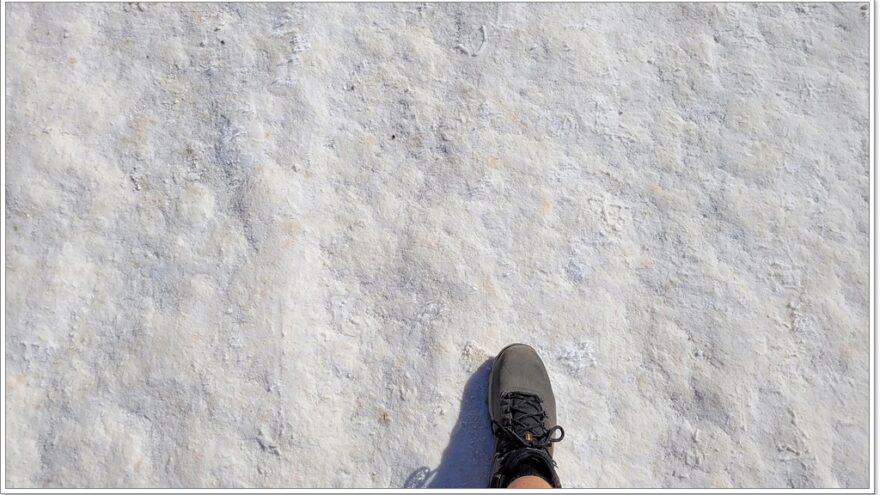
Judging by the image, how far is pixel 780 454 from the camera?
213 centimetres

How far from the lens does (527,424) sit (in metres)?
2.17

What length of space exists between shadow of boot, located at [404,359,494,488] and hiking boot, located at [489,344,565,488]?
0.04 m

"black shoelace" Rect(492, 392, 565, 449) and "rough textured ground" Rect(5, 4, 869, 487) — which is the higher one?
"rough textured ground" Rect(5, 4, 869, 487)

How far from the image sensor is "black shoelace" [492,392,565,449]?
2.12 m

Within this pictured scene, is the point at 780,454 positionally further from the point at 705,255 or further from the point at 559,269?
the point at 559,269

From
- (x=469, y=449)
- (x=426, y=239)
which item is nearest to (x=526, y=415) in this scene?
(x=469, y=449)

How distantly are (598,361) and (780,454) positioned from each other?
691 mm

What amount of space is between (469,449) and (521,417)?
217mm

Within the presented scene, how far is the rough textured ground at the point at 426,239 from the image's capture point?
2.14 m

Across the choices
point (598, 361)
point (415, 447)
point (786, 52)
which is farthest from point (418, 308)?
point (786, 52)

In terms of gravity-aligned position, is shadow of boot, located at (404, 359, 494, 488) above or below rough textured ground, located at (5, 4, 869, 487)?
below

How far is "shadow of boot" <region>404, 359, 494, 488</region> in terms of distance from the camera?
2.14 m

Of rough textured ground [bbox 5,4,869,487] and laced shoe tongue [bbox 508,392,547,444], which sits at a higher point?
rough textured ground [bbox 5,4,869,487]

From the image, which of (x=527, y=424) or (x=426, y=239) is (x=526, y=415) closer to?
(x=527, y=424)
